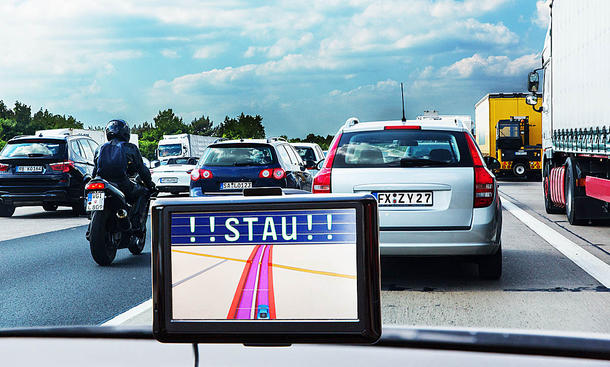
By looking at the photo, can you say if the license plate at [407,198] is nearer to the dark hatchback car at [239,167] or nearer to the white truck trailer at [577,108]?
the white truck trailer at [577,108]

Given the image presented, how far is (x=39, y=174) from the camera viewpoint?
17672mm

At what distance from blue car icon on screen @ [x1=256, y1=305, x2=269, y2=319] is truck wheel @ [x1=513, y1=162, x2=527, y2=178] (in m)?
34.7

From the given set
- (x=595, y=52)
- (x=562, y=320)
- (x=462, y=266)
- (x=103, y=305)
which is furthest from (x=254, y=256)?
(x=595, y=52)

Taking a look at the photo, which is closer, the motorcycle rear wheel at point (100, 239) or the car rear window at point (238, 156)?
the motorcycle rear wheel at point (100, 239)

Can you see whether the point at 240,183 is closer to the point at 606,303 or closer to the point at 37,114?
the point at 606,303

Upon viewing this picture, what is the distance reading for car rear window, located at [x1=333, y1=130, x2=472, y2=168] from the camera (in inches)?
300

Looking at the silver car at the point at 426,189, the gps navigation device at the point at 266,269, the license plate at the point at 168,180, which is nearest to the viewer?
the gps navigation device at the point at 266,269

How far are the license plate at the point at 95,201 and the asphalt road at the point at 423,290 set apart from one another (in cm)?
70

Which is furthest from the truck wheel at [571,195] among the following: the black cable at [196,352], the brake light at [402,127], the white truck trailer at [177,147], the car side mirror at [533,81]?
the white truck trailer at [177,147]

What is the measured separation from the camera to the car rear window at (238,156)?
1423 cm

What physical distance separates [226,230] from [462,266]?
797cm

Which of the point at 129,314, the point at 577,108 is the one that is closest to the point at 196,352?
the point at 129,314

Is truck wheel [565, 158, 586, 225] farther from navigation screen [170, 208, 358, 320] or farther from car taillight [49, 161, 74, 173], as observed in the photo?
navigation screen [170, 208, 358, 320]

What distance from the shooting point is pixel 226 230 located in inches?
51.8
